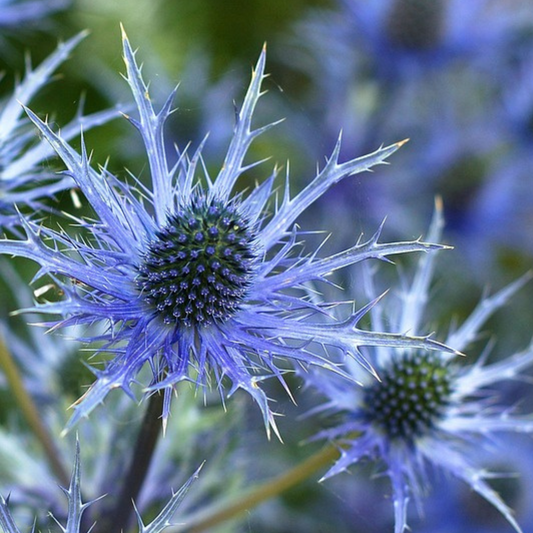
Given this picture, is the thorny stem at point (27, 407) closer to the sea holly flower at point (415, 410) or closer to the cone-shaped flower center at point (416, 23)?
the sea holly flower at point (415, 410)

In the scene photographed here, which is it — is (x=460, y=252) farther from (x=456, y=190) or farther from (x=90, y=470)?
(x=90, y=470)

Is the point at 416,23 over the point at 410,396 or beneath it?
over

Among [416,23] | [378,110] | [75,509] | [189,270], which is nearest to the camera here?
[75,509]

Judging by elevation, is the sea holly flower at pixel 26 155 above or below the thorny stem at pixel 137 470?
above

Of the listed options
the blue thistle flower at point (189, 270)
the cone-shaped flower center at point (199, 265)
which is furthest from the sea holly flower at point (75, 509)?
the cone-shaped flower center at point (199, 265)

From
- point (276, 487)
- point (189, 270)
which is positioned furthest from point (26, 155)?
point (276, 487)

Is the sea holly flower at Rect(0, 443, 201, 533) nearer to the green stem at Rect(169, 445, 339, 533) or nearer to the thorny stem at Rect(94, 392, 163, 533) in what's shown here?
the thorny stem at Rect(94, 392, 163, 533)

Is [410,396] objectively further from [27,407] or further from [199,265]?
[27,407]
